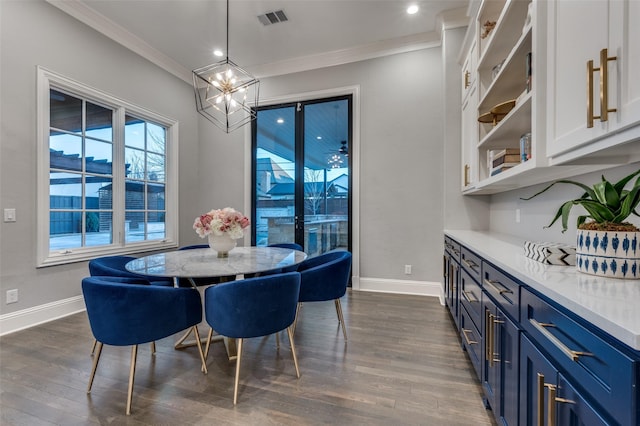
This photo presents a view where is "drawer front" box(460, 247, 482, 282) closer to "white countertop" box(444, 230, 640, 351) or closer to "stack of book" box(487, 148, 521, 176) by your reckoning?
"white countertop" box(444, 230, 640, 351)

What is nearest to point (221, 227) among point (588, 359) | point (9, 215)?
point (9, 215)

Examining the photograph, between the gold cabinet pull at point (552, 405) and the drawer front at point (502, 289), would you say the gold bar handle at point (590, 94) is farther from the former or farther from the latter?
the gold cabinet pull at point (552, 405)

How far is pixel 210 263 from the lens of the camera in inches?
88.3

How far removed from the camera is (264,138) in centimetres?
471

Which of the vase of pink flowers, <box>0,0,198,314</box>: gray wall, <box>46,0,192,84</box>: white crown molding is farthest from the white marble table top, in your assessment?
<box>46,0,192,84</box>: white crown molding

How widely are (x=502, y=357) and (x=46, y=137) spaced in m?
4.19

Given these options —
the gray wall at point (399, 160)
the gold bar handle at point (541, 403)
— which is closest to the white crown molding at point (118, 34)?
→ the gray wall at point (399, 160)

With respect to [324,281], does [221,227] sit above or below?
above

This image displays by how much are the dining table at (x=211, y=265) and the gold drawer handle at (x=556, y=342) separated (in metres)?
1.48

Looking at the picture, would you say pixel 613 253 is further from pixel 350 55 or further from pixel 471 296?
pixel 350 55

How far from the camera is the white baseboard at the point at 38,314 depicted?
271 cm

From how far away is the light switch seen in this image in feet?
8.88

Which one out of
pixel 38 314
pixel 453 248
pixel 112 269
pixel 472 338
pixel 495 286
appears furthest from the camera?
pixel 38 314

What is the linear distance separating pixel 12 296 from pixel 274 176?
Answer: 125 inches
